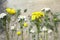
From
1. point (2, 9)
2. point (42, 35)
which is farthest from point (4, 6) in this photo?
point (42, 35)

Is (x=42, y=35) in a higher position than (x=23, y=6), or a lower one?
lower

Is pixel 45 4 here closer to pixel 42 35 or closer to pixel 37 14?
pixel 42 35

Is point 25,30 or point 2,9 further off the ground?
point 2,9

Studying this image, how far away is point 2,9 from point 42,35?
0.83ft

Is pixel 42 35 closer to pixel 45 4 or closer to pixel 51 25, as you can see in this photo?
pixel 51 25

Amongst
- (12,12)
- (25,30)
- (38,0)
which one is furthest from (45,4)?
(12,12)

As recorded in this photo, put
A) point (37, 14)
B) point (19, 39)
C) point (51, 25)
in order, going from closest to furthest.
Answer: point (37, 14)
point (51, 25)
point (19, 39)

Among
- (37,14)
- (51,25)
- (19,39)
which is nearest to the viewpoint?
(37,14)

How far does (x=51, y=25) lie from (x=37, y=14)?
154 mm

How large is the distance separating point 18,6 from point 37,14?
1.13 feet

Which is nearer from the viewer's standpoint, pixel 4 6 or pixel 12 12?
pixel 12 12

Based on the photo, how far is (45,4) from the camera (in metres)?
0.86

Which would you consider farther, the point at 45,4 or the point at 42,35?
the point at 45,4

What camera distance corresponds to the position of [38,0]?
862mm
